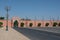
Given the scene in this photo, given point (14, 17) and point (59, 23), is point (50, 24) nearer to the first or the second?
point (59, 23)

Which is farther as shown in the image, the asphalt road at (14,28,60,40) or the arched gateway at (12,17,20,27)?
the arched gateway at (12,17,20,27)

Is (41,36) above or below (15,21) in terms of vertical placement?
below

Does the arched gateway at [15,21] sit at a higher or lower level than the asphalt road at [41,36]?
higher

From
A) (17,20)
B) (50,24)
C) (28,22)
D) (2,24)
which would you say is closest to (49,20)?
(50,24)

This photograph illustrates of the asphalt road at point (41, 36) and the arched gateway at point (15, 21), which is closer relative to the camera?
the asphalt road at point (41, 36)

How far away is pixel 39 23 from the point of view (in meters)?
97.1

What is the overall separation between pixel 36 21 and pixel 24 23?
6591 millimetres

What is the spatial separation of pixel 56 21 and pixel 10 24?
25.8 meters

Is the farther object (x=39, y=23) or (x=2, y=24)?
(x=39, y=23)

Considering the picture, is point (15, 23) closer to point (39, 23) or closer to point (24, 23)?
point (24, 23)

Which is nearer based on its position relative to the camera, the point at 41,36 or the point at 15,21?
the point at 41,36

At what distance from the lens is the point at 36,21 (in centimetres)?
9719

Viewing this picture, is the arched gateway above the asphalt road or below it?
above

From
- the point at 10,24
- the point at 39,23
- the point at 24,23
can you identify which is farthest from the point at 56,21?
the point at 10,24
